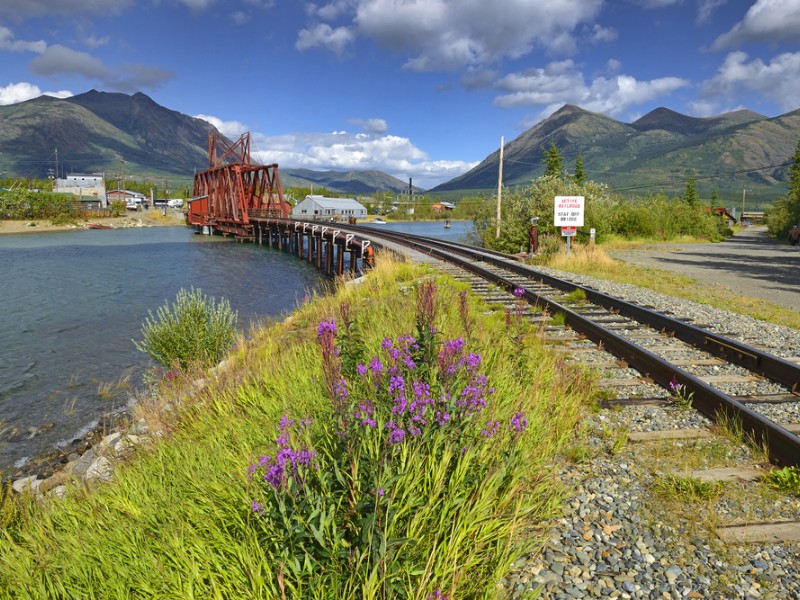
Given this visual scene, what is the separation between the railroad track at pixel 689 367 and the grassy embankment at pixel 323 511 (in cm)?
134

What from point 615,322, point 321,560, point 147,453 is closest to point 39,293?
point 147,453

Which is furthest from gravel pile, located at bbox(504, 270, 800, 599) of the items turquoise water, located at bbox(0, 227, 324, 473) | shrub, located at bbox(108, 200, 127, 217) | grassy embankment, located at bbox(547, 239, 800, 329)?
shrub, located at bbox(108, 200, 127, 217)

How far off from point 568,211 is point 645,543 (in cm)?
1750

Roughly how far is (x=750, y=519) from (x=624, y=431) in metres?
1.14

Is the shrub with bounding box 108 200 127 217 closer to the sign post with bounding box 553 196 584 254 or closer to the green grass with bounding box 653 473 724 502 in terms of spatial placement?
the sign post with bounding box 553 196 584 254

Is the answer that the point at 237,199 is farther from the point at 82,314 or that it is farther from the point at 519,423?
the point at 519,423

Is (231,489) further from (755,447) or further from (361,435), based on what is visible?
(755,447)

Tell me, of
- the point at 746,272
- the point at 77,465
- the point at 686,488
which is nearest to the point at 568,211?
the point at 746,272

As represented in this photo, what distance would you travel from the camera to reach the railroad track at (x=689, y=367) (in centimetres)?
407

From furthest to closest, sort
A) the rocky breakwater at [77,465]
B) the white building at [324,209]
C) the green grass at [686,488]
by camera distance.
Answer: the white building at [324,209], the rocky breakwater at [77,465], the green grass at [686,488]

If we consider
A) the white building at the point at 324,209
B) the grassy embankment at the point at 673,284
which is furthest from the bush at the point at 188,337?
the white building at the point at 324,209

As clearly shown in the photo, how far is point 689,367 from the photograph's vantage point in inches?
233

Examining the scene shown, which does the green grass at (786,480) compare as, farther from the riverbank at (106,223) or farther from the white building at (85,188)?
the white building at (85,188)

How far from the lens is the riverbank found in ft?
226
